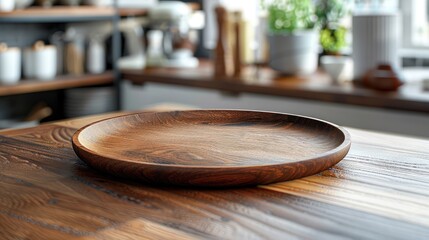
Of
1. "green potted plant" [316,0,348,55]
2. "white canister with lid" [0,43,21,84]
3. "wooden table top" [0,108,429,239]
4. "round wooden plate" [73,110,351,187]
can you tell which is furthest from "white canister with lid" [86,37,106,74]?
"wooden table top" [0,108,429,239]

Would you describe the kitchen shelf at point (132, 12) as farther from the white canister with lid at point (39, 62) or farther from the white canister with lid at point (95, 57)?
the white canister with lid at point (39, 62)

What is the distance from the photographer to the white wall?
7.55 feet

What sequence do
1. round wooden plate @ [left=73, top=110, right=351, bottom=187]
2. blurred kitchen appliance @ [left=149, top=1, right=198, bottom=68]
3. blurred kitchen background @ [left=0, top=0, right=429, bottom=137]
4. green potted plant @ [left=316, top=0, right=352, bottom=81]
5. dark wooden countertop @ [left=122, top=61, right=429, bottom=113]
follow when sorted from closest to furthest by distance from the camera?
round wooden plate @ [left=73, top=110, right=351, bottom=187] < dark wooden countertop @ [left=122, top=61, right=429, bottom=113] < blurred kitchen background @ [left=0, top=0, right=429, bottom=137] < green potted plant @ [left=316, top=0, right=352, bottom=81] < blurred kitchen appliance @ [left=149, top=1, right=198, bottom=68]

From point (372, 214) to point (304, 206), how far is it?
0.09m

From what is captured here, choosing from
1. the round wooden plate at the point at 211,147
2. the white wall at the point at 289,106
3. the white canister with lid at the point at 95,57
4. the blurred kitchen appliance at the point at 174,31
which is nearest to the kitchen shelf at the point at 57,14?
the white canister with lid at the point at 95,57

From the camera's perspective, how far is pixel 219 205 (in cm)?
83

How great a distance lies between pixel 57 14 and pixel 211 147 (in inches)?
87.3

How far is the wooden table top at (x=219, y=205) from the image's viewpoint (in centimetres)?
73

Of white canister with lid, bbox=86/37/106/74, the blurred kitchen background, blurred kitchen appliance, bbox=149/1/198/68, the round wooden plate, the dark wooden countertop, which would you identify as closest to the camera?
the round wooden plate

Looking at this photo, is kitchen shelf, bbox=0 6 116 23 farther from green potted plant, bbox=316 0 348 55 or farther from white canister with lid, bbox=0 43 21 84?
green potted plant, bbox=316 0 348 55

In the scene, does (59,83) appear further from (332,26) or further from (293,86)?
(332,26)

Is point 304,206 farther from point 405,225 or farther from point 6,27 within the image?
point 6,27

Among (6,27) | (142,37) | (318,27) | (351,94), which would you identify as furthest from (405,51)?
(6,27)

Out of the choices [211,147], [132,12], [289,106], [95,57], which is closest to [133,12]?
[132,12]
